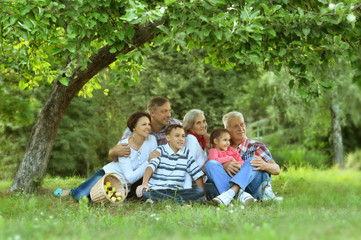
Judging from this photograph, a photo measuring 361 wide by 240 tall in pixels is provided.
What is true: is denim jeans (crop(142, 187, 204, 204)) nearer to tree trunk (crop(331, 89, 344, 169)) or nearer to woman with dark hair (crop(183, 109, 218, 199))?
woman with dark hair (crop(183, 109, 218, 199))

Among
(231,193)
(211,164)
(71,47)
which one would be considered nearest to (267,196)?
(231,193)

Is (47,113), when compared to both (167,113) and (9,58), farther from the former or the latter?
(167,113)

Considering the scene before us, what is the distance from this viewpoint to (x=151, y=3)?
5.68 m

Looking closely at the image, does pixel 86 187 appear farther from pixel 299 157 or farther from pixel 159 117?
pixel 299 157

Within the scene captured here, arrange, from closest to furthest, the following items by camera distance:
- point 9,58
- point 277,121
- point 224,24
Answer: point 224,24
point 9,58
point 277,121

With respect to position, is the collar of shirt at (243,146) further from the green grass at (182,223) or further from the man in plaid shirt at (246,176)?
the green grass at (182,223)

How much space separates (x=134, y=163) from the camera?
19.8ft

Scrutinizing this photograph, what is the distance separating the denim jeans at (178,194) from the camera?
571 centimetres

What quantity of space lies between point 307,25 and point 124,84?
266 cm

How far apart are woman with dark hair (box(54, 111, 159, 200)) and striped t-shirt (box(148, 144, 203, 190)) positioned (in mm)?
147

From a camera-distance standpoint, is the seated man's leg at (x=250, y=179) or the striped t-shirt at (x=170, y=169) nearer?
the seated man's leg at (x=250, y=179)

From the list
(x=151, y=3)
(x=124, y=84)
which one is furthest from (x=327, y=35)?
(x=124, y=84)

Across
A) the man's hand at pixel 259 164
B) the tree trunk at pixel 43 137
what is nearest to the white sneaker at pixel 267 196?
the man's hand at pixel 259 164

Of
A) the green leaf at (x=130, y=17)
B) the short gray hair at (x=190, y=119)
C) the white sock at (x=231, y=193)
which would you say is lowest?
the white sock at (x=231, y=193)
